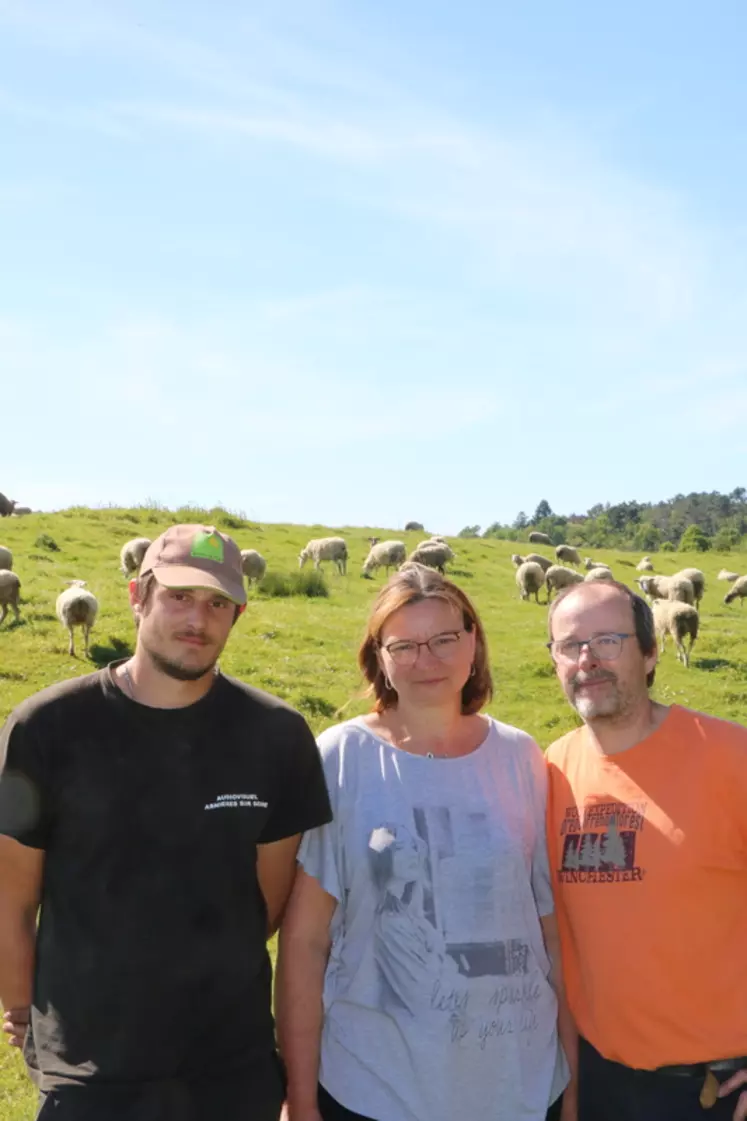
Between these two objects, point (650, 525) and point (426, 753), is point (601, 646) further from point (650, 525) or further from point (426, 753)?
point (650, 525)

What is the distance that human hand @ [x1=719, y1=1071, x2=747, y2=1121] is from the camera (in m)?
3.22

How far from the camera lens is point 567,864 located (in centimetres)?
354

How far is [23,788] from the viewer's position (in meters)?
3.10

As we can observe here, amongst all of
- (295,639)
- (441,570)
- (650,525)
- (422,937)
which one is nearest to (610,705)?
(422,937)

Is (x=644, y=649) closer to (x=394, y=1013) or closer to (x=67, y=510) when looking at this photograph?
(x=394, y=1013)

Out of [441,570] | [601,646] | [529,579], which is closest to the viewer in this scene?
[601,646]

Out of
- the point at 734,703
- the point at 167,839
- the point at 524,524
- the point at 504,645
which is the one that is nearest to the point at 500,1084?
the point at 167,839

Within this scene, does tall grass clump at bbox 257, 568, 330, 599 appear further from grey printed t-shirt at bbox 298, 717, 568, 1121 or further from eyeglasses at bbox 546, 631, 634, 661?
grey printed t-shirt at bbox 298, 717, 568, 1121

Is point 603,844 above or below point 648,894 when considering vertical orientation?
above

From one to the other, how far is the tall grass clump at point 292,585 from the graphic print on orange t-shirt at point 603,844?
60.4 ft

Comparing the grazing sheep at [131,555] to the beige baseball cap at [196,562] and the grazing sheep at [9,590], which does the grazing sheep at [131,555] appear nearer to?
the grazing sheep at [9,590]

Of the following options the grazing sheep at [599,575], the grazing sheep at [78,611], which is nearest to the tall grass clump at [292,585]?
the grazing sheep at [78,611]

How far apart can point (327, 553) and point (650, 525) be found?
246ft

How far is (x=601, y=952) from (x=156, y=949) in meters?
1.57
